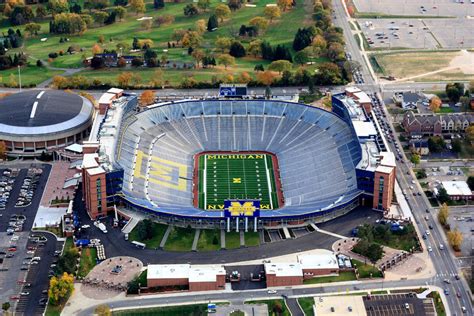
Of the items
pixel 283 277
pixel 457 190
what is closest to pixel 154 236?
pixel 283 277

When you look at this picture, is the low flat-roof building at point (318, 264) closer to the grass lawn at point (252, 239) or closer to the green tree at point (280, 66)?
the grass lawn at point (252, 239)

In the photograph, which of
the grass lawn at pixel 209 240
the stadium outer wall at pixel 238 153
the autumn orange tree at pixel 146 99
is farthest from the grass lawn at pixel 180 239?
the autumn orange tree at pixel 146 99

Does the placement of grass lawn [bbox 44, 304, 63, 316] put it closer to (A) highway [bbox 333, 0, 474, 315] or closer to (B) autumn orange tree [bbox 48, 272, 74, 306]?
(B) autumn orange tree [bbox 48, 272, 74, 306]

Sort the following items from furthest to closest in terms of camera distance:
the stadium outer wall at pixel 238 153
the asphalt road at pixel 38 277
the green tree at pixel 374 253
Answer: the stadium outer wall at pixel 238 153
the green tree at pixel 374 253
the asphalt road at pixel 38 277

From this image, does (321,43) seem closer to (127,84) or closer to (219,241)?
(127,84)

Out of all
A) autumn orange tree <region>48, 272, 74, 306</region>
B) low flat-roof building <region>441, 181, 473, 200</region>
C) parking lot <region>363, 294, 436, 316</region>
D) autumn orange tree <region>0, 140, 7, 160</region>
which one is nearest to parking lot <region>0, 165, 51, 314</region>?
autumn orange tree <region>48, 272, 74, 306</region>

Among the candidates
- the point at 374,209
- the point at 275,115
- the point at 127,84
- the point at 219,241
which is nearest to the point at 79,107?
the point at 127,84
